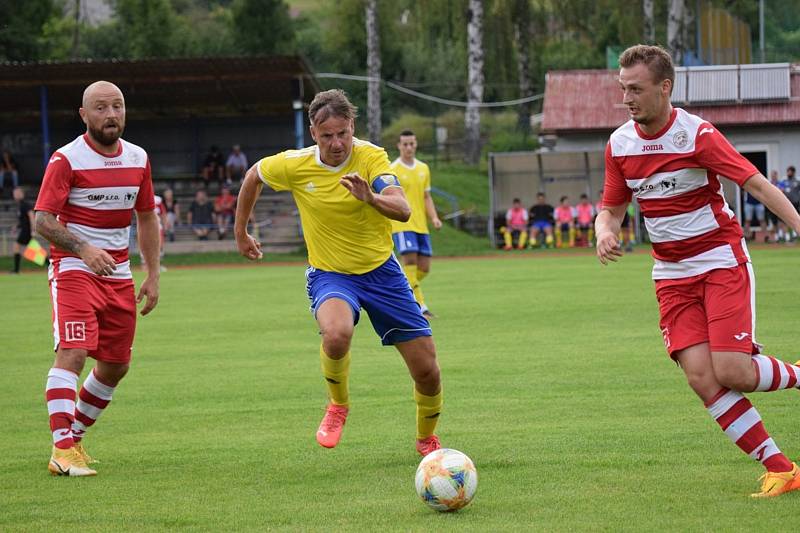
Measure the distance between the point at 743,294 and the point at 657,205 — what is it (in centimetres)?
66

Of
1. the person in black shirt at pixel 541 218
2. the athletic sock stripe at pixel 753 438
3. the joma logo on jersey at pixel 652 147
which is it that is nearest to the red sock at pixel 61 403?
the joma logo on jersey at pixel 652 147

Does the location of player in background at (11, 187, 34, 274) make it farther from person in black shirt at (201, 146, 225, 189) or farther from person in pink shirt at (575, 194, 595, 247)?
person in pink shirt at (575, 194, 595, 247)

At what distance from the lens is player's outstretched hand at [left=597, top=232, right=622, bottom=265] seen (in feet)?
20.1

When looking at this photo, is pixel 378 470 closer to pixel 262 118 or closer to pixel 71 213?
pixel 71 213

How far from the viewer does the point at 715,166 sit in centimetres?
600

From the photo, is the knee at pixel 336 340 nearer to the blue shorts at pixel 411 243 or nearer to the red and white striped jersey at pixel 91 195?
the red and white striped jersey at pixel 91 195

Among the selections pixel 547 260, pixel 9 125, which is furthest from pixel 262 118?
pixel 547 260

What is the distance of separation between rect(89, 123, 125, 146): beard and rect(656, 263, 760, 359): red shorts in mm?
3496

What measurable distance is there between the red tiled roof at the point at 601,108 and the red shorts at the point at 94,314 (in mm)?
28284

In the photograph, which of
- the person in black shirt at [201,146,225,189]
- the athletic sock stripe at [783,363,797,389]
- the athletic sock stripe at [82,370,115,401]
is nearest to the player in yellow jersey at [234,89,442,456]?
the athletic sock stripe at [82,370,115,401]

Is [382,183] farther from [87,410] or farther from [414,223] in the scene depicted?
[414,223]

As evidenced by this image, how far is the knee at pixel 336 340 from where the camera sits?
6.81 m

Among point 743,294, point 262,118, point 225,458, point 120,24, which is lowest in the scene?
point 225,458

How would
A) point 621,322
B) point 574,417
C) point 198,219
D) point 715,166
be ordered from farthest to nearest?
point 198,219 < point 621,322 < point 574,417 < point 715,166
